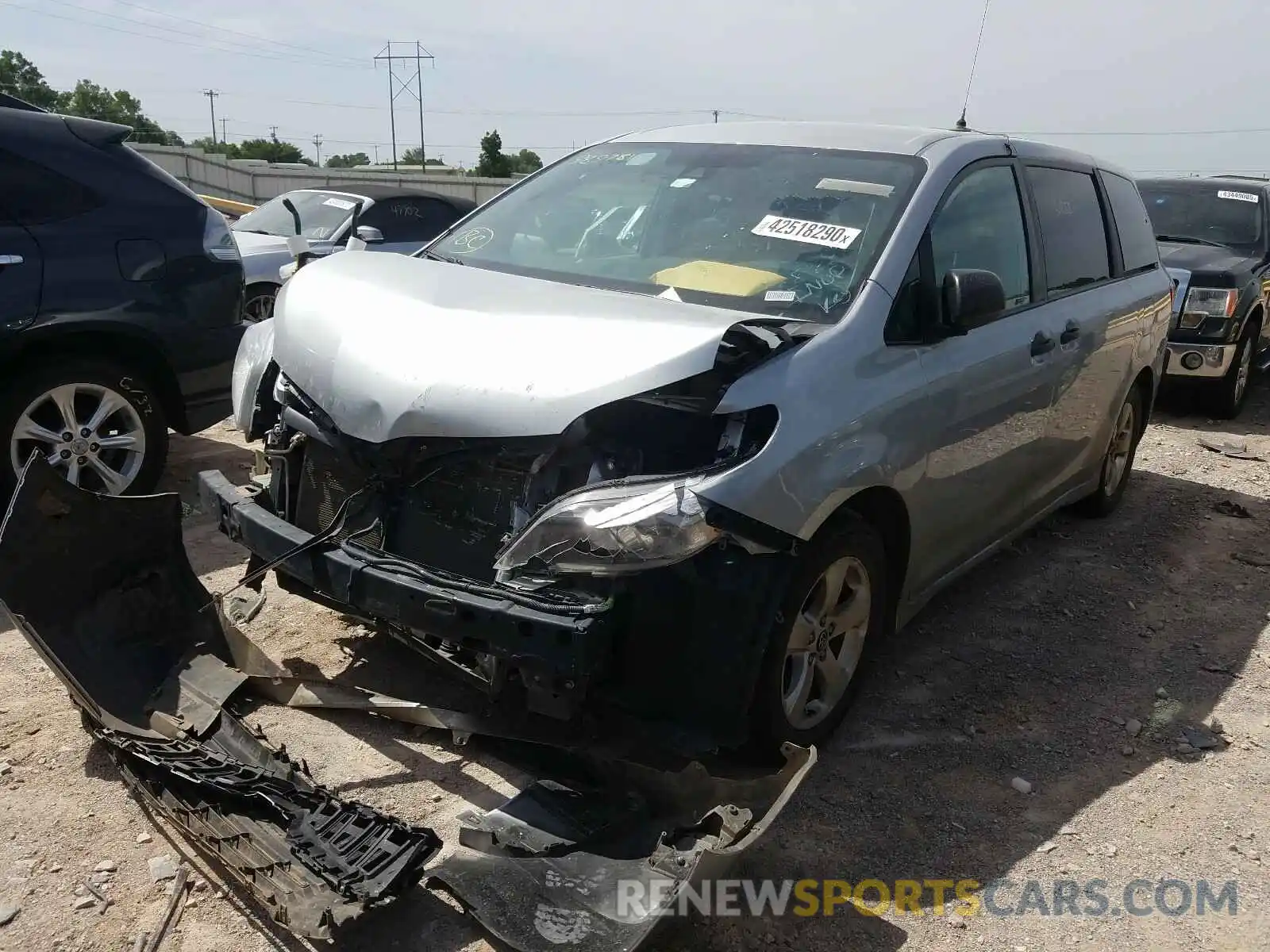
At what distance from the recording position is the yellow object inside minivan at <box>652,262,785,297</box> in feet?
11.1

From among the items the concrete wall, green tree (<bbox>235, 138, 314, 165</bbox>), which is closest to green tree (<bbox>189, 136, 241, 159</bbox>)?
green tree (<bbox>235, 138, 314, 165</bbox>)

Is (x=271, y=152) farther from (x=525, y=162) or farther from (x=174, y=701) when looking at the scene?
(x=174, y=701)

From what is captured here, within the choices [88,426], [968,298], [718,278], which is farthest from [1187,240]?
[88,426]

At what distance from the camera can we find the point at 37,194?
4793 millimetres

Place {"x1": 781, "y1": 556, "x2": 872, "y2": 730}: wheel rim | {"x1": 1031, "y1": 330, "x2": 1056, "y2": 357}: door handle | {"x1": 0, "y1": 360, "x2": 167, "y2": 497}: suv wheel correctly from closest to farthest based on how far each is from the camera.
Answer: {"x1": 781, "y1": 556, "x2": 872, "y2": 730}: wheel rim
{"x1": 1031, "y1": 330, "x2": 1056, "y2": 357}: door handle
{"x1": 0, "y1": 360, "x2": 167, "y2": 497}: suv wheel

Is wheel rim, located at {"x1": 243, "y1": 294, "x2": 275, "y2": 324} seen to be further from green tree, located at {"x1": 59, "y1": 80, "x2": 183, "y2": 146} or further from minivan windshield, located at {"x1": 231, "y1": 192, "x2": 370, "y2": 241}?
green tree, located at {"x1": 59, "y1": 80, "x2": 183, "y2": 146}

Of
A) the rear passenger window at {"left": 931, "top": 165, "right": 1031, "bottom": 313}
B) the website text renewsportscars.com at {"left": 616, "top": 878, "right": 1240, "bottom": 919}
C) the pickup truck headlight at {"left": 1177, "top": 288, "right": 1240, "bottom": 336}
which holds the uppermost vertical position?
the rear passenger window at {"left": 931, "top": 165, "right": 1031, "bottom": 313}

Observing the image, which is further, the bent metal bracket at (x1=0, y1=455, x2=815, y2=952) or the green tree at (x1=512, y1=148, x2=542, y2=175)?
the green tree at (x1=512, y1=148, x2=542, y2=175)

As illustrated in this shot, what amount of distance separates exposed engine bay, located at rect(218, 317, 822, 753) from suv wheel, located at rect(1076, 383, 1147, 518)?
3431mm

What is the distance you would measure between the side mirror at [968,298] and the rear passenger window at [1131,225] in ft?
7.76

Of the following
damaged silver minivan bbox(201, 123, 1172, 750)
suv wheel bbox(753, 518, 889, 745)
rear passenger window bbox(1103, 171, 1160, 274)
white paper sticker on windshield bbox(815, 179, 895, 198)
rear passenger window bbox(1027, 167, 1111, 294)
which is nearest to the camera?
damaged silver minivan bbox(201, 123, 1172, 750)

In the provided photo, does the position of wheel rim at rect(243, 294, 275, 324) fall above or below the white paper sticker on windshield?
below

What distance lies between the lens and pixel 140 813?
2.94 metres

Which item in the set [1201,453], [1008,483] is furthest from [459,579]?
[1201,453]
